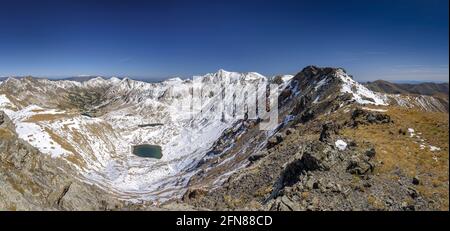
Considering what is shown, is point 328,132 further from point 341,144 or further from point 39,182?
point 39,182

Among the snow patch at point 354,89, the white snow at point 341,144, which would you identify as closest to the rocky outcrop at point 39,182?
the white snow at point 341,144

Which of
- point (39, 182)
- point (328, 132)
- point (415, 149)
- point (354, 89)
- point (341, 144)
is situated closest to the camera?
point (415, 149)

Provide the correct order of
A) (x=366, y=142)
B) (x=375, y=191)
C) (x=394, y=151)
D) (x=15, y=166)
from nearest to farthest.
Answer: (x=375, y=191), (x=394, y=151), (x=366, y=142), (x=15, y=166)

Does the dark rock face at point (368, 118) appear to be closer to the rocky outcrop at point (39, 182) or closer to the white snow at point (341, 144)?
the white snow at point (341, 144)

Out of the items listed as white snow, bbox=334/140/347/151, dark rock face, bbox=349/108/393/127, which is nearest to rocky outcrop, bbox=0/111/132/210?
white snow, bbox=334/140/347/151

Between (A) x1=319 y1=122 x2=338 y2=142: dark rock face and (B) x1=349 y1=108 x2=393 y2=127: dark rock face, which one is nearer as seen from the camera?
(A) x1=319 y1=122 x2=338 y2=142: dark rock face

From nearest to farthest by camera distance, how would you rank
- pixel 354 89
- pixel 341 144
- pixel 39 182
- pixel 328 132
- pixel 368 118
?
1. pixel 341 144
2. pixel 328 132
3. pixel 368 118
4. pixel 39 182
5. pixel 354 89

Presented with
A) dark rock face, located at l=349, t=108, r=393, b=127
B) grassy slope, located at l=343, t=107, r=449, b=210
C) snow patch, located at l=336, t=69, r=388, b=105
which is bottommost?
grassy slope, located at l=343, t=107, r=449, b=210

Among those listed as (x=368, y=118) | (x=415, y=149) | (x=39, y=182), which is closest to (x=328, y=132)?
(x=368, y=118)

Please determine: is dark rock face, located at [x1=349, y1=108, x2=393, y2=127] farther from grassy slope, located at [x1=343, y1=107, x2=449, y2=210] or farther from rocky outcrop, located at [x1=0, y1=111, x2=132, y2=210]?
rocky outcrop, located at [x1=0, y1=111, x2=132, y2=210]
